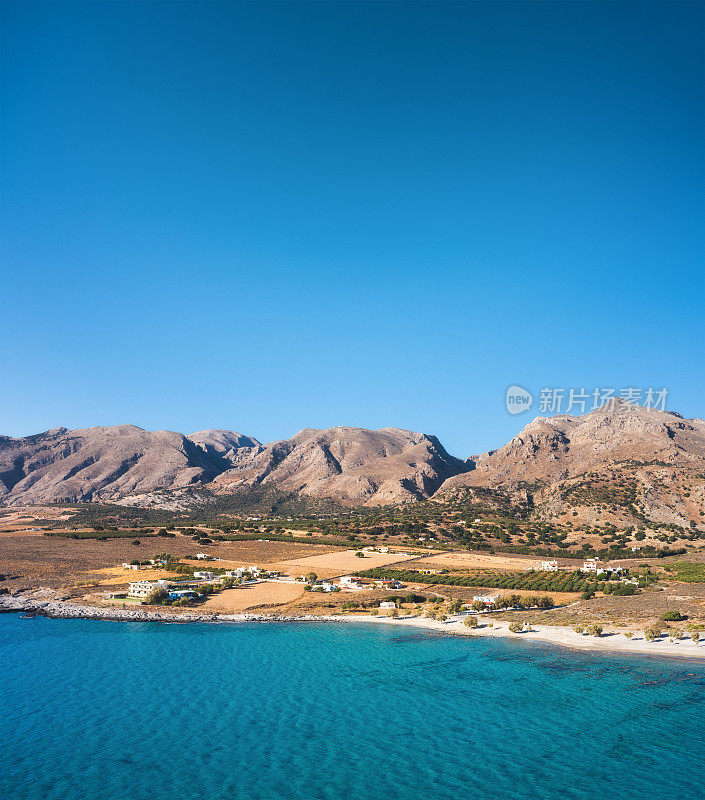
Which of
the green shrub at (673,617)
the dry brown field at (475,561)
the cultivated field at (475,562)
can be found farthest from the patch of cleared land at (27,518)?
the green shrub at (673,617)

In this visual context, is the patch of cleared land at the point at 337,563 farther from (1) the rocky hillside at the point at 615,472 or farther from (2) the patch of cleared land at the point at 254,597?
(1) the rocky hillside at the point at 615,472

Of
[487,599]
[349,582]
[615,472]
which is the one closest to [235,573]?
[349,582]

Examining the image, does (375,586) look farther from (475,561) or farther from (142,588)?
(142,588)

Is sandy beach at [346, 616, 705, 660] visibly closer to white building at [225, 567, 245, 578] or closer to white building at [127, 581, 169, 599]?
white building at [127, 581, 169, 599]

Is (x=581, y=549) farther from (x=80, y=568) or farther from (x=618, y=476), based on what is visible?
(x=80, y=568)

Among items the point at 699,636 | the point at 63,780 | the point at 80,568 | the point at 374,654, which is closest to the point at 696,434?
the point at 699,636
